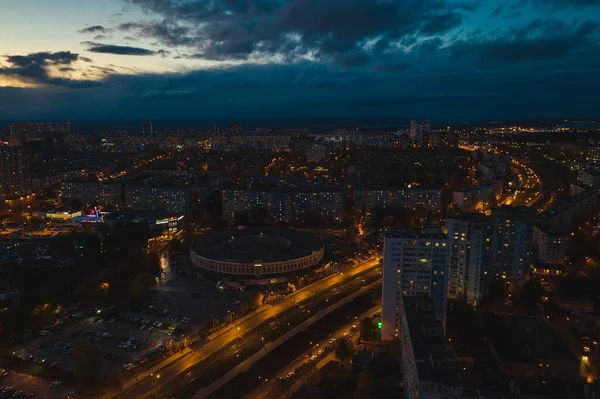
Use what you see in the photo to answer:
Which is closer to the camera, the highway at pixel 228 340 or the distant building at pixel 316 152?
the highway at pixel 228 340

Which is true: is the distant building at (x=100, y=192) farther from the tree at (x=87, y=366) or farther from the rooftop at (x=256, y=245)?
the tree at (x=87, y=366)

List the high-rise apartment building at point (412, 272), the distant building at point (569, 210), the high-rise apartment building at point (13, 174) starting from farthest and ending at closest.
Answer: the high-rise apartment building at point (13, 174) < the distant building at point (569, 210) < the high-rise apartment building at point (412, 272)

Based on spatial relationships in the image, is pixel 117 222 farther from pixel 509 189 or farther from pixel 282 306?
pixel 509 189

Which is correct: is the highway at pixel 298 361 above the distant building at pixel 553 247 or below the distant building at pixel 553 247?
below

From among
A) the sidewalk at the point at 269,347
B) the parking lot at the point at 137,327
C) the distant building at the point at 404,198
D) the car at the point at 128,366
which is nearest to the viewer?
the sidewalk at the point at 269,347

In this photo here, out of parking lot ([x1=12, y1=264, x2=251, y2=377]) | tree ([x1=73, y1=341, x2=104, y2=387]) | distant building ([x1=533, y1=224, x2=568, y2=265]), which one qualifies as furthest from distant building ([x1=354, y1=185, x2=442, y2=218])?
tree ([x1=73, y1=341, x2=104, y2=387])

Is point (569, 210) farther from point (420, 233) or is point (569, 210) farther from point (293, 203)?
point (293, 203)

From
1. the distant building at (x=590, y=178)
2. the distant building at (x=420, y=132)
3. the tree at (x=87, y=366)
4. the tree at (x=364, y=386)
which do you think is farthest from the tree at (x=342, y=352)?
the distant building at (x=420, y=132)

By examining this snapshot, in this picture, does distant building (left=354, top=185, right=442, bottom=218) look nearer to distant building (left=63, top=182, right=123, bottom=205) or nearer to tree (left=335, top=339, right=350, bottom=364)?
distant building (left=63, top=182, right=123, bottom=205)
